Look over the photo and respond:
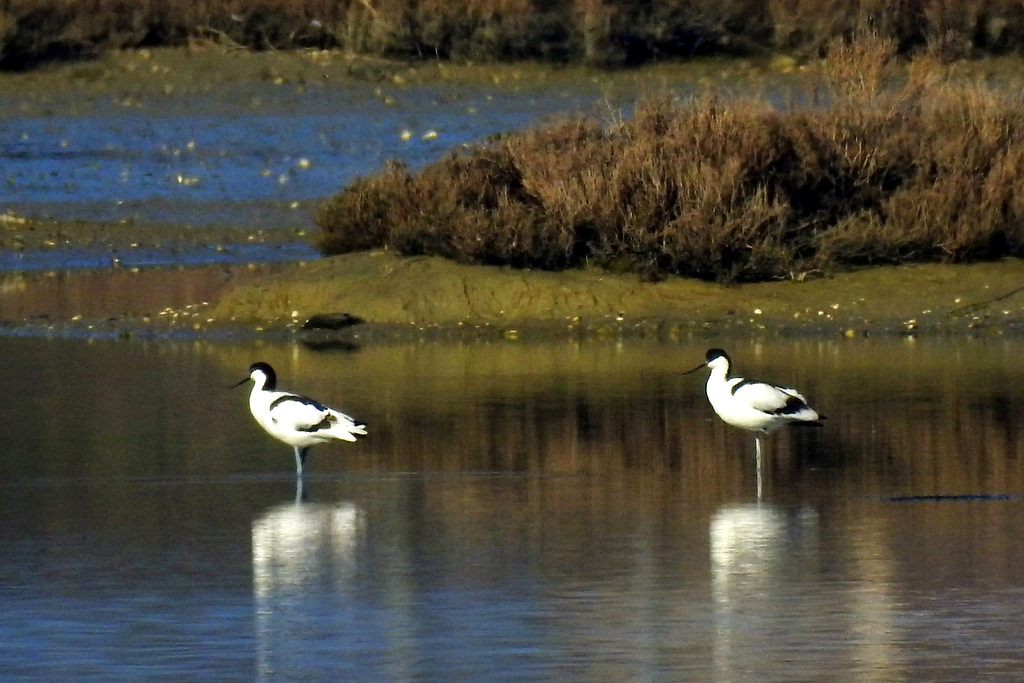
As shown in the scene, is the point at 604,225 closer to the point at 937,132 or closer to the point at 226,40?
the point at 937,132

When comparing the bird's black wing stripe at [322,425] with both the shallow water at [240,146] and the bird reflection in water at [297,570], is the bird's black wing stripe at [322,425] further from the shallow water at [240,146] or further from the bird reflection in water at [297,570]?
the shallow water at [240,146]

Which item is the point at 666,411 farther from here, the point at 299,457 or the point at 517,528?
the point at 517,528

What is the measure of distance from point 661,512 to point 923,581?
1.71 m

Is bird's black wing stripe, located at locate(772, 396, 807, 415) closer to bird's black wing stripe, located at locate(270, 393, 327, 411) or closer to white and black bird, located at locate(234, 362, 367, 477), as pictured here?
white and black bird, located at locate(234, 362, 367, 477)

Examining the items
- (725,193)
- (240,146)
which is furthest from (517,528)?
(240,146)

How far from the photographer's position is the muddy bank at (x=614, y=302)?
16641 millimetres

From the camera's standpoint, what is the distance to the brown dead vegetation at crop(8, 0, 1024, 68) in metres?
31.1

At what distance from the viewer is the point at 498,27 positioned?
31.6m

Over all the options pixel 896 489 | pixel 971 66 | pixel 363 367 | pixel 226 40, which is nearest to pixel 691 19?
pixel 971 66

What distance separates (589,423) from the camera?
40.5 ft

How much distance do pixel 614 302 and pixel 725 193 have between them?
1284 mm

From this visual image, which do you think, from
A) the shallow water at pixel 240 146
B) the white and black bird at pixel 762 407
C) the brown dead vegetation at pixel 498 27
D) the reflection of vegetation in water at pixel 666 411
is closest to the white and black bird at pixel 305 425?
the reflection of vegetation in water at pixel 666 411

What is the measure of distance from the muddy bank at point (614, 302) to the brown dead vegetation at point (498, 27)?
1339 centimetres

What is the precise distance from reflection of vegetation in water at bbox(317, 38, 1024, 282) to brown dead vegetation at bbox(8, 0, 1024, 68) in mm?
11972
